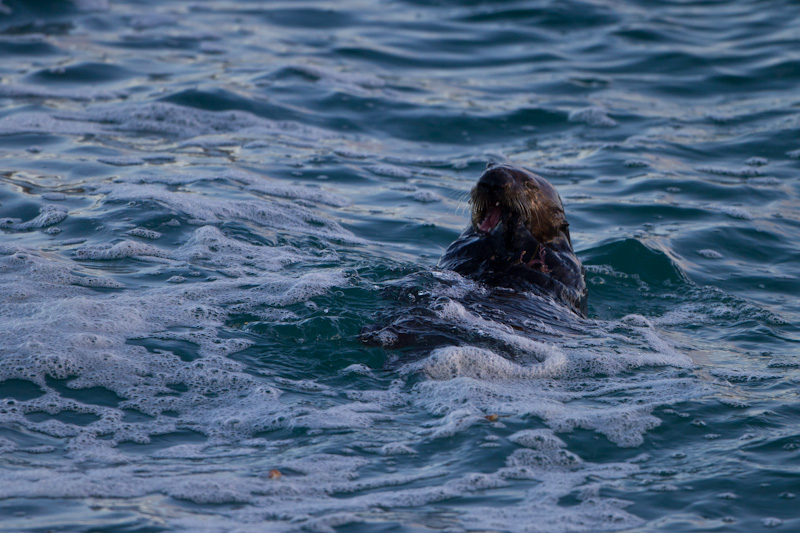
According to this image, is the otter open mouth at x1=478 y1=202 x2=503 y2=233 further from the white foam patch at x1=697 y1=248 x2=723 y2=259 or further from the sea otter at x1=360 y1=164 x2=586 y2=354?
the white foam patch at x1=697 y1=248 x2=723 y2=259

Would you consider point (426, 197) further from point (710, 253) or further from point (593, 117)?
point (593, 117)

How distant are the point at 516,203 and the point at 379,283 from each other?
1.02 m

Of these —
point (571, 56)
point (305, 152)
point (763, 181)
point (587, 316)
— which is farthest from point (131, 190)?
point (571, 56)

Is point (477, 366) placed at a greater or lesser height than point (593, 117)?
lesser

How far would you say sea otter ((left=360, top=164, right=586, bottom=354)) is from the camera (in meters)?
5.04

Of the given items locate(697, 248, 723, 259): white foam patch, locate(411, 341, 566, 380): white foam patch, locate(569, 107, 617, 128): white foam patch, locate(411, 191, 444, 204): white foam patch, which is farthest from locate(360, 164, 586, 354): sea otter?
locate(569, 107, 617, 128): white foam patch

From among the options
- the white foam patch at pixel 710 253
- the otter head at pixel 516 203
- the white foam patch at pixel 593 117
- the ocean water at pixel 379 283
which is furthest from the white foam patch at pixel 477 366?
the white foam patch at pixel 593 117

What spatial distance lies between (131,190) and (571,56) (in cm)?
736

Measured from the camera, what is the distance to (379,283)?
5965 millimetres

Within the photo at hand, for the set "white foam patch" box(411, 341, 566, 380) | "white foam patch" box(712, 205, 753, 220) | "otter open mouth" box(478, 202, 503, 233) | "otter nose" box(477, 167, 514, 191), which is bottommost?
"white foam patch" box(411, 341, 566, 380)

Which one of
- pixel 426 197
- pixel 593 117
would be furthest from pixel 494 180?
pixel 593 117

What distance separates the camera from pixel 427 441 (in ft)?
12.8

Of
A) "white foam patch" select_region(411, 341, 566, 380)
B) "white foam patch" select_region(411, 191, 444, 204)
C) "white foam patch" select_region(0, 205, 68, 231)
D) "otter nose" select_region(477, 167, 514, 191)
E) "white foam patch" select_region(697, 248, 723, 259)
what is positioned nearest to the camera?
"white foam patch" select_region(411, 341, 566, 380)

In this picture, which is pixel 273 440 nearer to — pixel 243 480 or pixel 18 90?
pixel 243 480
